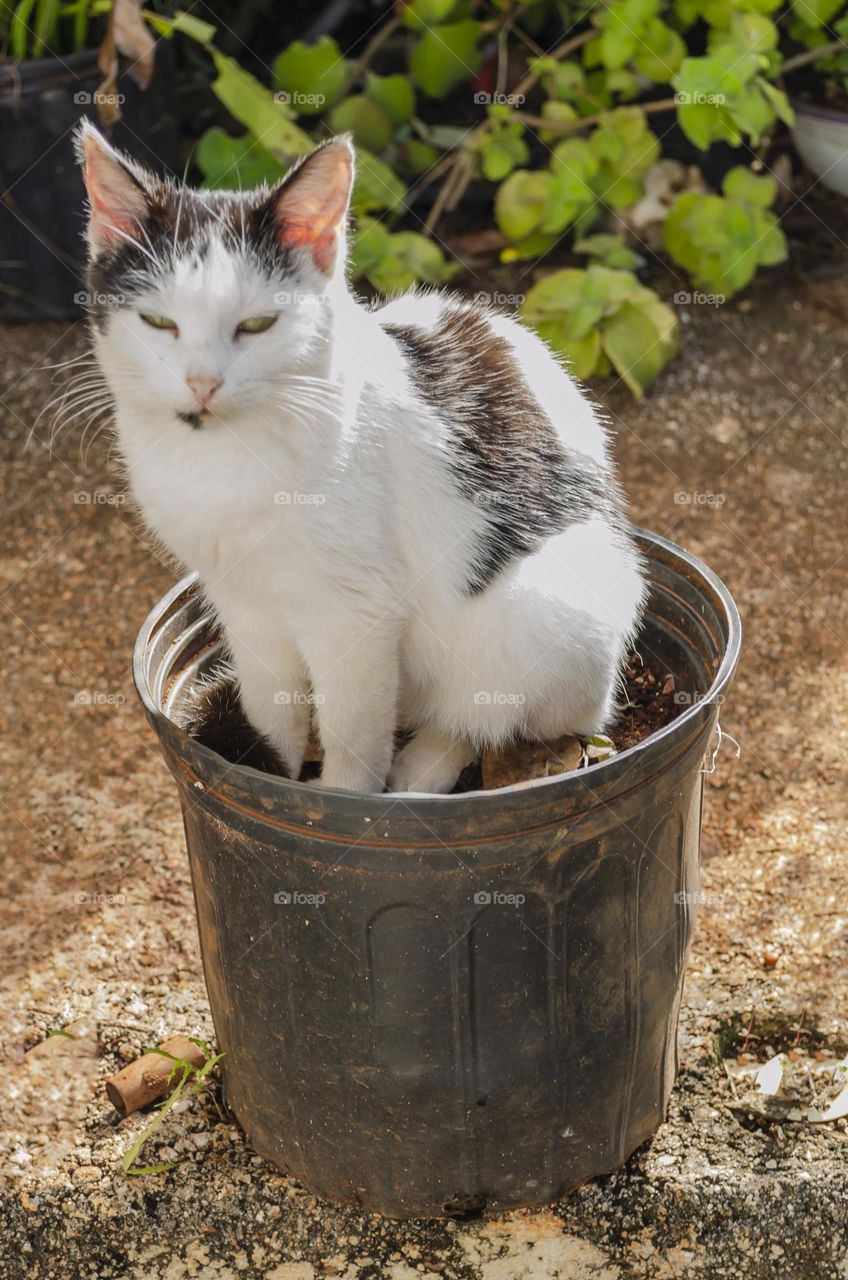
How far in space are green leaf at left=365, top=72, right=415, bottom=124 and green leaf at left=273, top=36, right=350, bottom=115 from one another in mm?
94

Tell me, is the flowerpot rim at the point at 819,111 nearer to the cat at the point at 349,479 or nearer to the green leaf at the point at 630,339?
the green leaf at the point at 630,339

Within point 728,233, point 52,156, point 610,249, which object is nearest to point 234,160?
point 52,156

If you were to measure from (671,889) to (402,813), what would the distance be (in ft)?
1.58

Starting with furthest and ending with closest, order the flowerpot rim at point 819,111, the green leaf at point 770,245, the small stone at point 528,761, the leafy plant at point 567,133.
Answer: the flowerpot rim at point 819,111, the green leaf at point 770,245, the leafy plant at point 567,133, the small stone at point 528,761

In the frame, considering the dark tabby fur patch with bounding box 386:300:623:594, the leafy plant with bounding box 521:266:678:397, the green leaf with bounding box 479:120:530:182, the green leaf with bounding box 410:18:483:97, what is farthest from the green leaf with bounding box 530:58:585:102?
the dark tabby fur patch with bounding box 386:300:623:594

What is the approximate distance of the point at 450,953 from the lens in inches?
65.5

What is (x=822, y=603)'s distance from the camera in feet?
10.3

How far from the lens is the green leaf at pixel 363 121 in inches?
154

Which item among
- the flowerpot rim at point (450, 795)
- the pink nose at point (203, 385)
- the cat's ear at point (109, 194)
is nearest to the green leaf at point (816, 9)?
the flowerpot rim at point (450, 795)

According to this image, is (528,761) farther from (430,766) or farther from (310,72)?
(310,72)

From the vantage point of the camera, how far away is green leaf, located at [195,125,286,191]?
373cm

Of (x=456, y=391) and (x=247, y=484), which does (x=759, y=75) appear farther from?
(x=247, y=484)

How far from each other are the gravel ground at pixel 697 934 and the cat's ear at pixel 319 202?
55cm

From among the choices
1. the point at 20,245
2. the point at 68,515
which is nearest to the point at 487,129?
the point at 20,245
